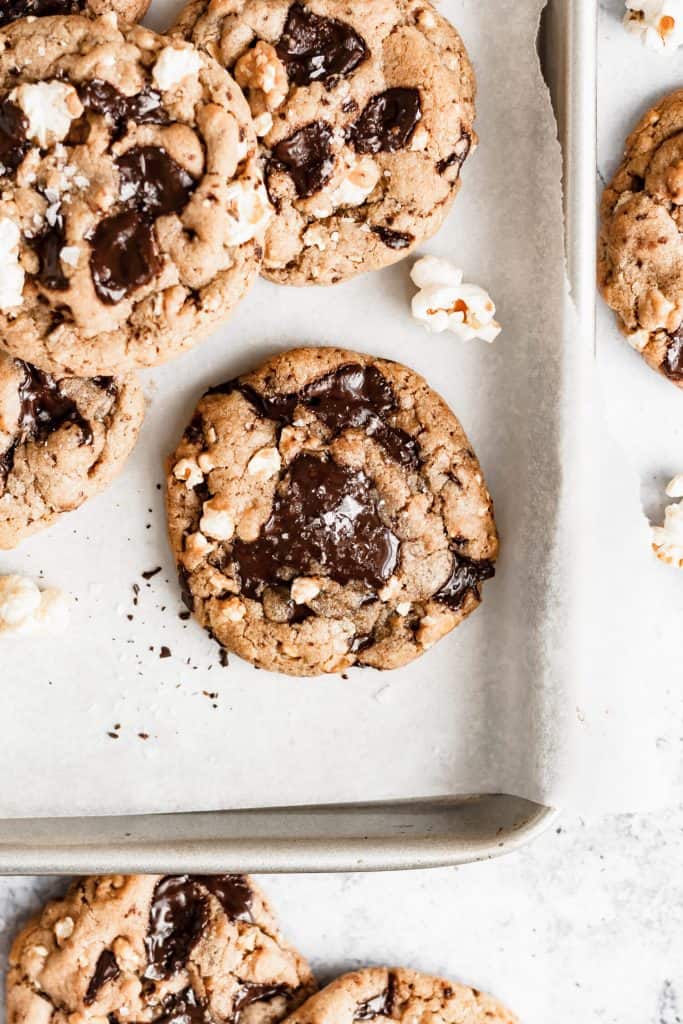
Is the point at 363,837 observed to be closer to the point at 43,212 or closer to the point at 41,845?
the point at 41,845

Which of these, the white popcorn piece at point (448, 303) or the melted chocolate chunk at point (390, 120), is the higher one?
the melted chocolate chunk at point (390, 120)

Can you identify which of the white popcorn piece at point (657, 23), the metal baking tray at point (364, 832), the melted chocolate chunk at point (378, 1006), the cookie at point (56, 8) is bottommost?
the melted chocolate chunk at point (378, 1006)

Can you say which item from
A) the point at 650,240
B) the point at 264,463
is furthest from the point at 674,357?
the point at 264,463

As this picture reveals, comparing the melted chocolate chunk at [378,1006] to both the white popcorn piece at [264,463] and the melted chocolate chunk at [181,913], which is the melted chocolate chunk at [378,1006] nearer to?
the melted chocolate chunk at [181,913]

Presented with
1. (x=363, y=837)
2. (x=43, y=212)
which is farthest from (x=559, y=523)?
(x=43, y=212)

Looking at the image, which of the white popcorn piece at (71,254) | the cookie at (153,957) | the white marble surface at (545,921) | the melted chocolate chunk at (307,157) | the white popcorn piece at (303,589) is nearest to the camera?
the white popcorn piece at (71,254)

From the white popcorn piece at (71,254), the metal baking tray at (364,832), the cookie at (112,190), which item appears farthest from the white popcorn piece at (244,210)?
the metal baking tray at (364,832)

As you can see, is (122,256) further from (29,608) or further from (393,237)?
(29,608)
